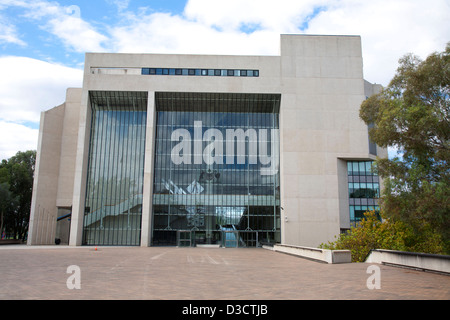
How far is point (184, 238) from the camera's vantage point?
40469mm

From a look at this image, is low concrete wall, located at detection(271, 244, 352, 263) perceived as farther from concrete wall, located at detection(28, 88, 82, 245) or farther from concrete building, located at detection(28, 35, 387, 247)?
concrete wall, located at detection(28, 88, 82, 245)

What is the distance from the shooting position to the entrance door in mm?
40281

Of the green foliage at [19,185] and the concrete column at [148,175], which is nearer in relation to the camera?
the concrete column at [148,175]

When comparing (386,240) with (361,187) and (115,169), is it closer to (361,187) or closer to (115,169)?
(361,187)

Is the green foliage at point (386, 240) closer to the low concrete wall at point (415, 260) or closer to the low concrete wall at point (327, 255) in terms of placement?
the low concrete wall at point (327, 255)

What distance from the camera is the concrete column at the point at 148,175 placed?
38.6 m

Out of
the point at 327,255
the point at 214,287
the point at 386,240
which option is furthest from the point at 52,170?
the point at 214,287

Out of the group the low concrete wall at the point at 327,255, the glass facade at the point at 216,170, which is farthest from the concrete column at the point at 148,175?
the low concrete wall at the point at 327,255

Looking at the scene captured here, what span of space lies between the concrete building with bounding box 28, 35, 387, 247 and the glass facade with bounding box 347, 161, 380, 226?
0.37 feet

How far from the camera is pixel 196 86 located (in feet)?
135

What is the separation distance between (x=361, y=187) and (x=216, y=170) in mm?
15905

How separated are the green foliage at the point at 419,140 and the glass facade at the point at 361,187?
2501 cm

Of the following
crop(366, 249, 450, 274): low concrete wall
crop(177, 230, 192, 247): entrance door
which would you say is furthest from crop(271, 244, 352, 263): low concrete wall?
crop(177, 230, 192, 247): entrance door
